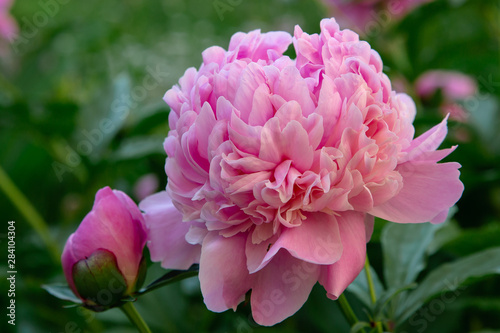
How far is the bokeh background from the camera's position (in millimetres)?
639

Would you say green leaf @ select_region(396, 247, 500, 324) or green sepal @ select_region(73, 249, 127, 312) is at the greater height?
green sepal @ select_region(73, 249, 127, 312)

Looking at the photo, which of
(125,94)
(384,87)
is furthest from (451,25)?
(384,87)

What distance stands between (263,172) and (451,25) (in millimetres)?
1311

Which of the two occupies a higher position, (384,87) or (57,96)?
(384,87)

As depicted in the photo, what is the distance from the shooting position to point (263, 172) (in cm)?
34

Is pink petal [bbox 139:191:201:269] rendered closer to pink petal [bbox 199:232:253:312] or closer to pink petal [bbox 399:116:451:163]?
pink petal [bbox 199:232:253:312]

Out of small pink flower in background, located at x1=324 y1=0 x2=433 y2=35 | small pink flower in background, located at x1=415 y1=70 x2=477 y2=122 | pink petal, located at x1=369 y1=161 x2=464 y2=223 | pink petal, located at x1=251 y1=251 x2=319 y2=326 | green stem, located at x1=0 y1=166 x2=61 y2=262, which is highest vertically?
pink petal, located at x1=369 y1=161 x2=464 y2=223

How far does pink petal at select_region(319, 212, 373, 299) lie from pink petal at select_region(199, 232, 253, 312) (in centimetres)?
5

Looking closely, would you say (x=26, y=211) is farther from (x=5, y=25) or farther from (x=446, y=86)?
(x=446, y=86)

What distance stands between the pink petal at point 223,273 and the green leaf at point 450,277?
0.15m

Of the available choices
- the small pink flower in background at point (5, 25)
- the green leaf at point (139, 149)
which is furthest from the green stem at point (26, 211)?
the small pink flower in background at point (5, 25)

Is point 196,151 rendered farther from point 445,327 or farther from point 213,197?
point 445,327

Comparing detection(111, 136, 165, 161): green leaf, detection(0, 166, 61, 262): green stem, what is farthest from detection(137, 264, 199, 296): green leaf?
detection(0, 166, 61, 262): green stem

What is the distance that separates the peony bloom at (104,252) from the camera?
383 millimetres
